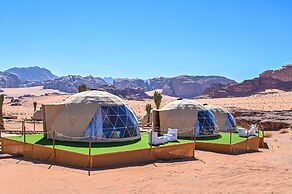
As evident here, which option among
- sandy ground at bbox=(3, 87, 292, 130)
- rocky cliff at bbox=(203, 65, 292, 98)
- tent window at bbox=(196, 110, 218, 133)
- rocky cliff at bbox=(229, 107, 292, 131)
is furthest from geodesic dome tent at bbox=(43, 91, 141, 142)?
rocky cliff at bbox=(203, 65, 292, 98)

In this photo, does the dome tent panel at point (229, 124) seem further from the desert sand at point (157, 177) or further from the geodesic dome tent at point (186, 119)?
the desert sand at point (157, 177)

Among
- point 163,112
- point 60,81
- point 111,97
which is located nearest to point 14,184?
point 111,97

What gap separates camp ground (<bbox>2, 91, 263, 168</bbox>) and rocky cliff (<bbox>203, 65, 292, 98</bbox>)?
87.4 m

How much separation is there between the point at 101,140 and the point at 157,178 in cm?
511

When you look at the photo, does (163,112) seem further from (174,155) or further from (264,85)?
(264,85)

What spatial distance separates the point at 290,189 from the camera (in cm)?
1041

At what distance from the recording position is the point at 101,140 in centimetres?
1586

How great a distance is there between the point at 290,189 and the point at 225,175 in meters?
2.44

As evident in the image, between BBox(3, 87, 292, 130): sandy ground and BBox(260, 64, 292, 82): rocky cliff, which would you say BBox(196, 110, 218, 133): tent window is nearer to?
BBox(3, 87, 292, 130): sandy ground

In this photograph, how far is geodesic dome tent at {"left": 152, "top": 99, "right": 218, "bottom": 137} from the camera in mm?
19906

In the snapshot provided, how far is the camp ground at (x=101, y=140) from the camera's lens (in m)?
13.3

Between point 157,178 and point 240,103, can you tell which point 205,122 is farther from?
point 240,103

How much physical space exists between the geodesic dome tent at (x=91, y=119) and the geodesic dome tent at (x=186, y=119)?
11.5ft

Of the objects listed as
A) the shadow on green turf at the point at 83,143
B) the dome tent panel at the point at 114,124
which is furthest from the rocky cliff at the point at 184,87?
the shadow on green turf at the point at 83,143
